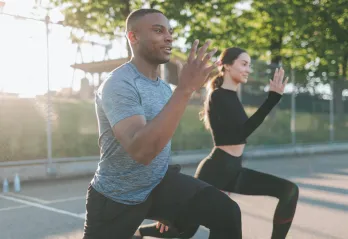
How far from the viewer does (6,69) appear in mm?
9117

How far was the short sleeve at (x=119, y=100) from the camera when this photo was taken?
2383 millimetres

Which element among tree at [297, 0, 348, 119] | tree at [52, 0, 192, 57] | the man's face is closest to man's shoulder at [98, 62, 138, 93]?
the man's face

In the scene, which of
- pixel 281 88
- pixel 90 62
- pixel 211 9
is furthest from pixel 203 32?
pixel 281 88

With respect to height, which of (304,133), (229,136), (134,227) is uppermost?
(229,136)

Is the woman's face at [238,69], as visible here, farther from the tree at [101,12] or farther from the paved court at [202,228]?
the tree at [101,12]

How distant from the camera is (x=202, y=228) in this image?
5430 millimetres

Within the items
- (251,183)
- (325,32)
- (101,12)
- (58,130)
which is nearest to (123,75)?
(251,183)

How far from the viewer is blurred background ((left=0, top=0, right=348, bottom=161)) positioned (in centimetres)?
962

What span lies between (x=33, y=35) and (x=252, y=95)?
294 inches

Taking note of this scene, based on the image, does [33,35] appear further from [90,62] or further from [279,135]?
[279,135]

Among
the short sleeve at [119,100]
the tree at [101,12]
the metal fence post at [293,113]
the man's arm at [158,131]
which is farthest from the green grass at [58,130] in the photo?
the man's arm at [158,131]

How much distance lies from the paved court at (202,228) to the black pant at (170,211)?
97.3 inches

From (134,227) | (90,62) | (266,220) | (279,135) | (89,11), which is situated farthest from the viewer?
(279,135)

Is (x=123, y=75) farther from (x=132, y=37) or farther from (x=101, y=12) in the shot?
(x=101, y=12)
